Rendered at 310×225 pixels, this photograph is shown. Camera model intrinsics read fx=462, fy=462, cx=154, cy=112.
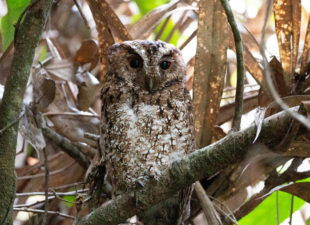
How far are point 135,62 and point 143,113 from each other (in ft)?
0.83

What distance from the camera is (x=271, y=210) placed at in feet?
6.49

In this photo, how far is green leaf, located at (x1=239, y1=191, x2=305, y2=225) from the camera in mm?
1950

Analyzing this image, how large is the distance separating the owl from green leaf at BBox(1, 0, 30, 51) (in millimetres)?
475

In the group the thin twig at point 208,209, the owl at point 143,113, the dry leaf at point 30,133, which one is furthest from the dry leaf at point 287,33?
the dry leaf at point 30,133

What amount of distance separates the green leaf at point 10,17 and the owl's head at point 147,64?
0.47 m

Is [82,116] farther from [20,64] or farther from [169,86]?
[20,64]

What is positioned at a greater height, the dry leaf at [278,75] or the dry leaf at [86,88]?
the dry leaf at [278,75]

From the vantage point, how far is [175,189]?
4.71ft

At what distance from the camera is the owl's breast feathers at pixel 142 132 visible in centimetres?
193

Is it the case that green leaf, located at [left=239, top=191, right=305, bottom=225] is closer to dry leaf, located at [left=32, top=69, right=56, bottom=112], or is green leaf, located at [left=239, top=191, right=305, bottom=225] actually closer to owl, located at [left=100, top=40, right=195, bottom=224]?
owl, located at [left=100, top=40, right=195, bottom=224]

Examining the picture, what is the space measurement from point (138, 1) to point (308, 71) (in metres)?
1.14

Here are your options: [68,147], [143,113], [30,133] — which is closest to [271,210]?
[143,113]

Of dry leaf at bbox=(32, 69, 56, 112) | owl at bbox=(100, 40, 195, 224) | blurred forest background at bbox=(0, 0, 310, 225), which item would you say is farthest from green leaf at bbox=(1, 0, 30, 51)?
owl at bbox=(100, 40, 195, 224)

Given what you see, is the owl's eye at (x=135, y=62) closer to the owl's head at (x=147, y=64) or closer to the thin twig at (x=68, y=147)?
the owl's head at (x=147, y=64)
